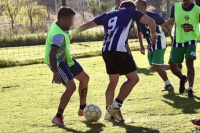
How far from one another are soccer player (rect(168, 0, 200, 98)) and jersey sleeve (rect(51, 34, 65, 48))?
9.75ft

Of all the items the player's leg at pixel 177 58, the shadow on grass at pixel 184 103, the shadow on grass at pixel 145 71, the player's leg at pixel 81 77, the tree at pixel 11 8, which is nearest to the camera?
the player's leg at pixel 81 77

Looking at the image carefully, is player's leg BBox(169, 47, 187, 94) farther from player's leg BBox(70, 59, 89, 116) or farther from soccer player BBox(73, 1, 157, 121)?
player's leg BBox(70, 59, 89, 116)

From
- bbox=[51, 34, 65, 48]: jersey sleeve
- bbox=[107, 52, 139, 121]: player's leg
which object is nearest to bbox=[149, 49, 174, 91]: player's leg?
bbox=[107, 52, 139, 121]: player's leg

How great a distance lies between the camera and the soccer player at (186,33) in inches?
317

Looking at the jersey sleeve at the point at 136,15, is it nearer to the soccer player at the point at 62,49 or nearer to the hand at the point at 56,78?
the soccer player at the point at 62,49

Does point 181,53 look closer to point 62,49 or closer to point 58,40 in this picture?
point 62,49

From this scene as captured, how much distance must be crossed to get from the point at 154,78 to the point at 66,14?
5.02 m

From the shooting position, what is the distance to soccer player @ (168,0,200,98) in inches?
317

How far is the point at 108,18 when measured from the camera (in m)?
6.33

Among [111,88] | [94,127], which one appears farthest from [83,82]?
[94,127]

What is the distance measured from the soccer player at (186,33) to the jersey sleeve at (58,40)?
297cm

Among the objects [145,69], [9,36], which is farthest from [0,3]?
[145,69]

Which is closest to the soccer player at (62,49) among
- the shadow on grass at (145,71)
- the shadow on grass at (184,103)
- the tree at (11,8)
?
the shadow on grass at (184,103)

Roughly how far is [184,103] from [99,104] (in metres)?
1.68
